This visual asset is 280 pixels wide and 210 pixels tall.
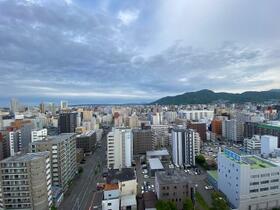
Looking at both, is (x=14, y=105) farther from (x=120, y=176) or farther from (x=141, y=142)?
(x=120, y=176)

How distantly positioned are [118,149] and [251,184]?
46.0ft

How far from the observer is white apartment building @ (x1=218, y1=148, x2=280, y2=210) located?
1578 centimetres

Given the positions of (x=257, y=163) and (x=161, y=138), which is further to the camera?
(x=161, y=138)

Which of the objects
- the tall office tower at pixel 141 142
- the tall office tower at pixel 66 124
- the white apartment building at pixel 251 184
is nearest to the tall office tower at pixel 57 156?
the white apartment building at pixel 251 184

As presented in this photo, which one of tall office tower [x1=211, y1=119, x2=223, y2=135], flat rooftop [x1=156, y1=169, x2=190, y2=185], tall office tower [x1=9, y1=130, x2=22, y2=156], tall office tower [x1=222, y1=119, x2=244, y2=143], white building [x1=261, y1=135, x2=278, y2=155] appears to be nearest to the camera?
flat rooftop [x1=156, y1=169, x2=190, y2=185]

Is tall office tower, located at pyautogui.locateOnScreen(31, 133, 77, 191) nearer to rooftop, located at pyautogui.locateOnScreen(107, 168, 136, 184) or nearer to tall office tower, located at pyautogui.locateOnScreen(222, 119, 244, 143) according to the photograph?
rooftop, located at pyautogui.locateOnScreen(107, 168, 136, 184)

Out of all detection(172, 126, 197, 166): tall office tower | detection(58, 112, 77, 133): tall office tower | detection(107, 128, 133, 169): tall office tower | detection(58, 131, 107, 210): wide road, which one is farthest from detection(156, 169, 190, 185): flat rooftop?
detection(58, 112, 77, 133): tall office tower

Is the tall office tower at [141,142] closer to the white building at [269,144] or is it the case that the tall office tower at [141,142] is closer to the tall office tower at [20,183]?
the white building at [269,144]

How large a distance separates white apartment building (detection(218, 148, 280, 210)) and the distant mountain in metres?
107

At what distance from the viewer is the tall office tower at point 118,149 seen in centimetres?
2630

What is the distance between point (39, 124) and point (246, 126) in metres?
37.0

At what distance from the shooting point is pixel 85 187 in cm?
2147

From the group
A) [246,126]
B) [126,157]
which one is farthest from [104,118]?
[126,157]

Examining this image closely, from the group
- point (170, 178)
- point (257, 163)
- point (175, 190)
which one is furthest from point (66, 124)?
point (257, 163)
